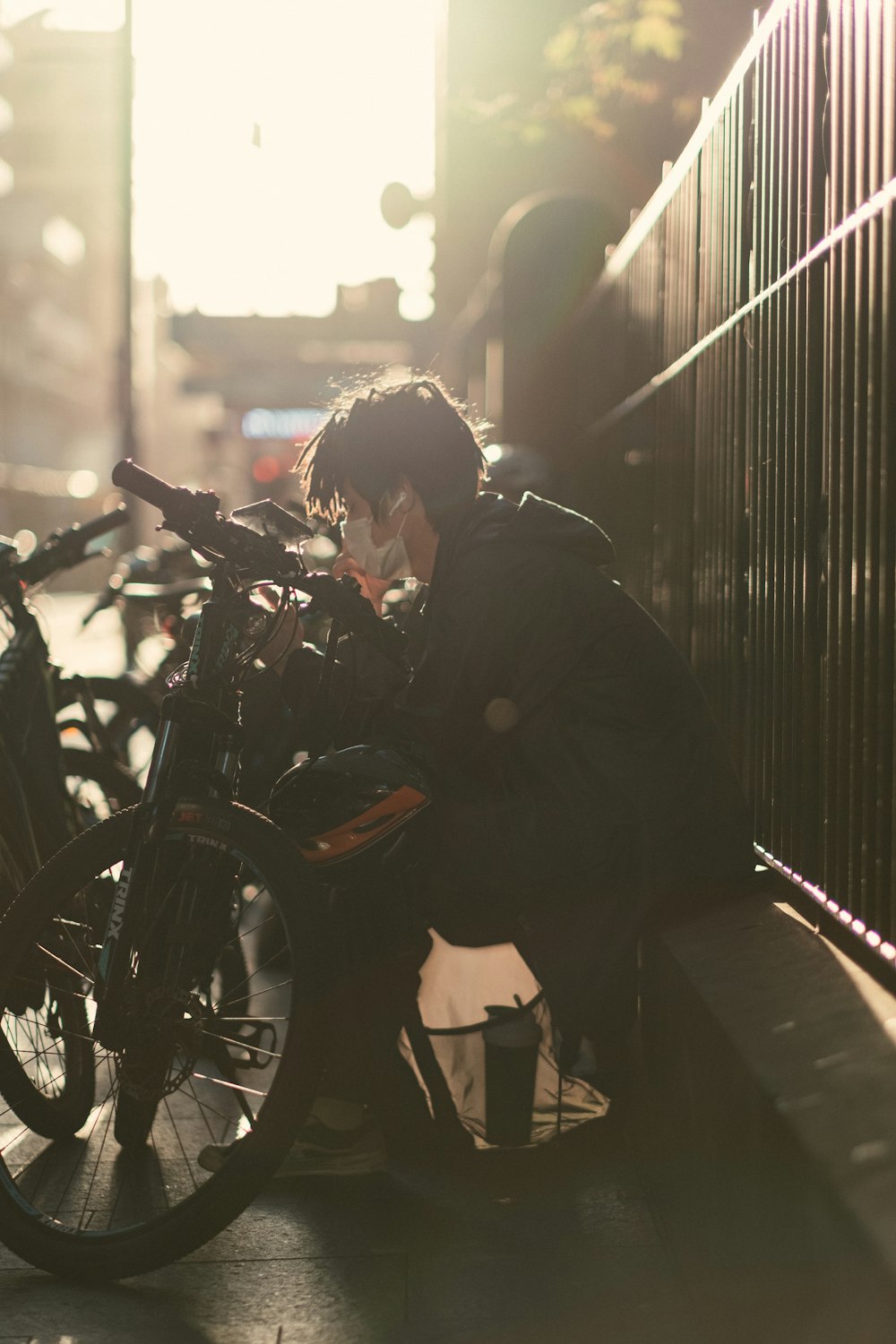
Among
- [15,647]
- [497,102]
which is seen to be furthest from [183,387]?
[15,647]

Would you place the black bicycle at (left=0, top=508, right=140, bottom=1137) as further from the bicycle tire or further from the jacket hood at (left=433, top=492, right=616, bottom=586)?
the jacket hood at (left=433, top=492, right=616, bottom=586)

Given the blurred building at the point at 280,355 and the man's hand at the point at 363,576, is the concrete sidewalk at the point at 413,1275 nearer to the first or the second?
the man's hand at the point at 363,576

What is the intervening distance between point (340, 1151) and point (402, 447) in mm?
1484

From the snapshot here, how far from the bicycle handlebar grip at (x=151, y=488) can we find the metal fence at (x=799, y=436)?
117cm

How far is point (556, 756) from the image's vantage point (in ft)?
11.3

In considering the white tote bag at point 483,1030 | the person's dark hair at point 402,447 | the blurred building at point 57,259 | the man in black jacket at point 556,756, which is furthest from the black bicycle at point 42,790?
the blurred building at point 57,259

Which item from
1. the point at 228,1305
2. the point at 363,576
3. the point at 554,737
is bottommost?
the point at 228,1305

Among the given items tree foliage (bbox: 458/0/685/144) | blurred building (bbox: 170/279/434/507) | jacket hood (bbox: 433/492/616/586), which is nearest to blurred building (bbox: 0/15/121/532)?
blurred building (bbox: 170/279/434/507)

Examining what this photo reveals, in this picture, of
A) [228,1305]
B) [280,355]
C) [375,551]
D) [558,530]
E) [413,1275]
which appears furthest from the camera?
[280,355]

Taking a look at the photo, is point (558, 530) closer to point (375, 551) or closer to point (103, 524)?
point (375, 551)

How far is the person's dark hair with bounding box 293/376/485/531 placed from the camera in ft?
11.9

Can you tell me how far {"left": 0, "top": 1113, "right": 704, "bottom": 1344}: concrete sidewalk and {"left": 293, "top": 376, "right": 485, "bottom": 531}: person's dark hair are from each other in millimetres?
1410

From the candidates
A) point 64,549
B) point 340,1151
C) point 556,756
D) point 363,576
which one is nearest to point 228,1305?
point 340,1151

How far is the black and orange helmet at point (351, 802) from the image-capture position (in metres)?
3.26
